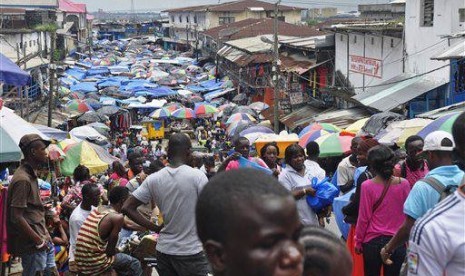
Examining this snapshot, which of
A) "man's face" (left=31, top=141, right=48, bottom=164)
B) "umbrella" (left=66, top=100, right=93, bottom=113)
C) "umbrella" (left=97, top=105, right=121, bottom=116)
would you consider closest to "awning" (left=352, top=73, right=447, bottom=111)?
"umbrella" (left=97, top=105, right=121, bottom=116)

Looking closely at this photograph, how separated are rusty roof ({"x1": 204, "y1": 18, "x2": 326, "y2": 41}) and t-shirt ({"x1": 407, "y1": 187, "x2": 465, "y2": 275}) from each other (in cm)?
4300

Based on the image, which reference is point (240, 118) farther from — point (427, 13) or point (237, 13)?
point (237, 13)

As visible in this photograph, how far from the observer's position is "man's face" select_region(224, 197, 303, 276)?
71.6 inches

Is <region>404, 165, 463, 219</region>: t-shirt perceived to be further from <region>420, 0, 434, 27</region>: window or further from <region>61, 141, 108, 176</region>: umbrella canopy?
<region>420, 0, 434, 27</region>: window

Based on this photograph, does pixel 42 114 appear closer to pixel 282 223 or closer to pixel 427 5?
pixel 427 5

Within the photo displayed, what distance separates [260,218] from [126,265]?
4.76 meters

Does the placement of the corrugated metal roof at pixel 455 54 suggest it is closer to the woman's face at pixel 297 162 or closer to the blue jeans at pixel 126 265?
the woman's face at pixel 297 162

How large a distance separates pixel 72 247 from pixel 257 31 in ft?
151

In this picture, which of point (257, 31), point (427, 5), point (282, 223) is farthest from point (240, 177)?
point (257, 31)

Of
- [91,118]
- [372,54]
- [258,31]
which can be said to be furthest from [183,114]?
[258,31]

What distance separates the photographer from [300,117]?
28.2 m

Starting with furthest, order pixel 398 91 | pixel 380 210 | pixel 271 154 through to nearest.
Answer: pixel 398 91
pixel 271 154
pixel 380 210

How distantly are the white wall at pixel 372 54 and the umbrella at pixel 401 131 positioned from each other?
912 centimetres

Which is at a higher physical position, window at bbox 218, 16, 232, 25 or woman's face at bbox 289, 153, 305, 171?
woman's face at bbox 289, 153, 305, 171
